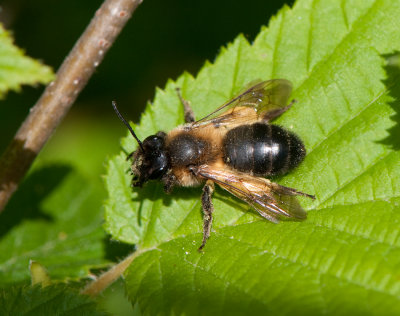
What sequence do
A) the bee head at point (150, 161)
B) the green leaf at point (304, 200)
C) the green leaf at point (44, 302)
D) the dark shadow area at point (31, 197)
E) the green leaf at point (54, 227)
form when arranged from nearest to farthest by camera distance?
the green leaf at point (304, 200)
the green leaf at point (44, 302)
the bee head at point (150, 161)
the green leaf at point (54, 227)
the dark shadow area at point (31, 197)

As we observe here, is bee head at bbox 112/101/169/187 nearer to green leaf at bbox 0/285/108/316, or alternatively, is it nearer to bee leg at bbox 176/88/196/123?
bee leg at bbox 176/88/196/123

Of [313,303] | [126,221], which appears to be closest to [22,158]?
[126,221]

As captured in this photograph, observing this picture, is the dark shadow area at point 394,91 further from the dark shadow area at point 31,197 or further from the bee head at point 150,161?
the dark shadow area at point 31,197

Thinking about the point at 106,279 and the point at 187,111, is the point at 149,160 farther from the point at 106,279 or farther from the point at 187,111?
the point at 106,279

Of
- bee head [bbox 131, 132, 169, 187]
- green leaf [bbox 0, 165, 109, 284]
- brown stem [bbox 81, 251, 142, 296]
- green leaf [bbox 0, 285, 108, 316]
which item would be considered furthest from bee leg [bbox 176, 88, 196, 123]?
green leaf [bbox 0, 285, 108, 316]

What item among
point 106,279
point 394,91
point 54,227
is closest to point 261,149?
point 394,91

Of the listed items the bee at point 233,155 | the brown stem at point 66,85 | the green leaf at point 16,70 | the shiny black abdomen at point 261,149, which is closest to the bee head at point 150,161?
the bee at point 233,155
